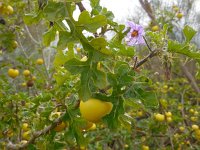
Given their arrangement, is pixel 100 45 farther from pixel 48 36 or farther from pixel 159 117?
pixel 159 117

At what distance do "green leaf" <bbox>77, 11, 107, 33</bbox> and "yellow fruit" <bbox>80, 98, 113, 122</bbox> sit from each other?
0.86ft

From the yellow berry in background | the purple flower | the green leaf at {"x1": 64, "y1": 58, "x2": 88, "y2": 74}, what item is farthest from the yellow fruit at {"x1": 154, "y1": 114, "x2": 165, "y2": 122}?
the green leaf at {"x1": 64, "y1": 58, "x2": 88, "y2": 74}

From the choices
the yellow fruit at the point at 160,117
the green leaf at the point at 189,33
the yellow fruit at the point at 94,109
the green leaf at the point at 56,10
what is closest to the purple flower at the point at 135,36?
the green leaf at the point at 189,33

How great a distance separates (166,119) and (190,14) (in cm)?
492

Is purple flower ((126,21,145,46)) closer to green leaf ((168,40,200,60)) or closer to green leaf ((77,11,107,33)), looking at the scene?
green leaf ((168,40,200,60))

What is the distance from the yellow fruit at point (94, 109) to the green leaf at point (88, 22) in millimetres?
262

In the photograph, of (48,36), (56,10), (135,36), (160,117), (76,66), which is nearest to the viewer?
(56,10)

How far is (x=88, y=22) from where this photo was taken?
3.35 feet

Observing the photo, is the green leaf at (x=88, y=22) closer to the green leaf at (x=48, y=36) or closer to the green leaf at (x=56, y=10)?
the green leaf at (x=56, y=10)

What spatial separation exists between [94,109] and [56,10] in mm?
364

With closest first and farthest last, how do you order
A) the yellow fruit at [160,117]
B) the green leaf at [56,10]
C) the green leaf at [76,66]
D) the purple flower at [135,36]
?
1. the green leaf at [56,10]
2. the green leaf at [76,66]
3. the purple flower at [135,36]
4. the yellow fruit at [160,117]

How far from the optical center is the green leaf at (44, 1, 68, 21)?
3.19ft

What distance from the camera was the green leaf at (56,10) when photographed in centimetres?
97

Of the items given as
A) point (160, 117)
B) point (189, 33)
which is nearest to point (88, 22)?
point (189, 33)
